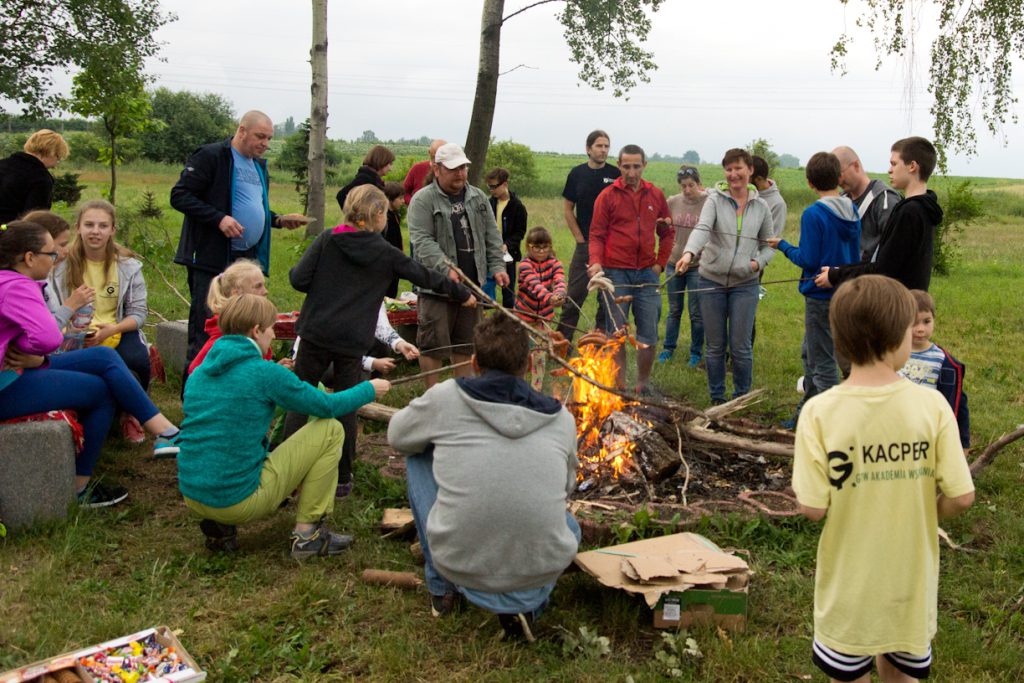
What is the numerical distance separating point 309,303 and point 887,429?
3430 mm

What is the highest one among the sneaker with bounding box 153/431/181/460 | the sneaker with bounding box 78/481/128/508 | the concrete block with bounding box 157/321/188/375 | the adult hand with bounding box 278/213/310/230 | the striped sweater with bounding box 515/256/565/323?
the adult hand with bounding box 278/213/310/230

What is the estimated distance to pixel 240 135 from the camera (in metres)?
6.22

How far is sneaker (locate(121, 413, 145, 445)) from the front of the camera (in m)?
6.07

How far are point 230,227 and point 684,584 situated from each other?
398 centimetres

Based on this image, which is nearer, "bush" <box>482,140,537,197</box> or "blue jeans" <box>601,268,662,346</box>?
"blue jeans" <box>601,268,662,346</box>

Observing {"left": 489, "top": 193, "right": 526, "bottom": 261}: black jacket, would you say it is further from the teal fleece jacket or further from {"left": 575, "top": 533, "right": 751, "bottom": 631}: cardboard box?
{"left": 575, "top": 533, "right": 751, "bottom": 631}: cardboard box

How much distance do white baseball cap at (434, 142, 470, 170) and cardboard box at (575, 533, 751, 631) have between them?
321 cm

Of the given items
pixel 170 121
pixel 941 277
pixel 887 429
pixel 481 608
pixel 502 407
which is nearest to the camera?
pixel 887 429

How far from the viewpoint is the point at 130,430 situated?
20.0 ft

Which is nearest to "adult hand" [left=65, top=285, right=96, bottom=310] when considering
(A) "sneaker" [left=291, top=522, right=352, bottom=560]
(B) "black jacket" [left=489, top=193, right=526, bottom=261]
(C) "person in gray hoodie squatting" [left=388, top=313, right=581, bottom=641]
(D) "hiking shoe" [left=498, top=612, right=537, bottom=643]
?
(A) "sneaker" [left=291, top=522, right=352, bottom=560]

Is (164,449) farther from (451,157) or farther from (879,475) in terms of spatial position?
(879,475)

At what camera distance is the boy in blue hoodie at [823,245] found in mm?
5949

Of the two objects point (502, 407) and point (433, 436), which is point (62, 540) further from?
point (502, 407)

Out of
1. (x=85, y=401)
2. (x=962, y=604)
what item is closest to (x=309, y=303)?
(x=85, y=401)
